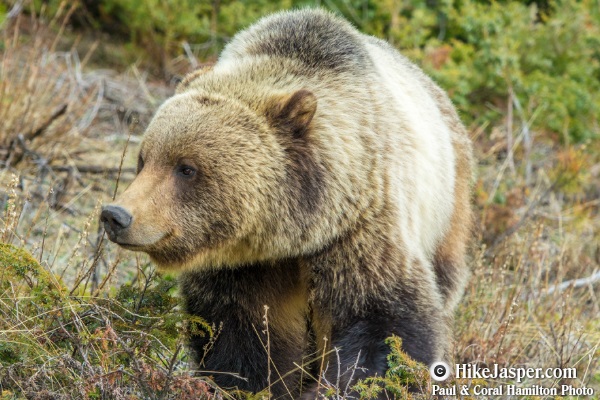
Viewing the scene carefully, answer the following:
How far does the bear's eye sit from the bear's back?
2.98 ft

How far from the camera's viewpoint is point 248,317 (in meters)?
4.58

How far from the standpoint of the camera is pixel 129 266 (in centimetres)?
692

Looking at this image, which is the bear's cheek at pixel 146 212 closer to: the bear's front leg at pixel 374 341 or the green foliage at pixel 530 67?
the bear's front leg at pixel 374 341

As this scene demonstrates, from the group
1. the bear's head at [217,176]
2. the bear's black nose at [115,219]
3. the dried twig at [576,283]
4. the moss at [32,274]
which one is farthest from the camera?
the dried twig at [576,283]

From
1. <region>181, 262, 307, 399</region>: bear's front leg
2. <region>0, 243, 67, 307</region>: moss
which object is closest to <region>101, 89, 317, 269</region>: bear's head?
<region>181, 262, 307, 399</region>: bear's front leg

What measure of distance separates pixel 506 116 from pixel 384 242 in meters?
5.95

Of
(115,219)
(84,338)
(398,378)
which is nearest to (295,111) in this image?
(115,219)

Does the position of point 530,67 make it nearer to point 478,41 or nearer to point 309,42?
point 478,41

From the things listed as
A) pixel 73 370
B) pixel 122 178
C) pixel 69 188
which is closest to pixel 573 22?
pixel 122 178

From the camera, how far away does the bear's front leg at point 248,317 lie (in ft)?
14.9

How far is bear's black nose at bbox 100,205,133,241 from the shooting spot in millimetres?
3762

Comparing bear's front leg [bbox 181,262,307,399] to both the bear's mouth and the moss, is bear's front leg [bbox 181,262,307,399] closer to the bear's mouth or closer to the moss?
the bear's mouth

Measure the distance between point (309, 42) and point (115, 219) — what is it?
154 centimetres

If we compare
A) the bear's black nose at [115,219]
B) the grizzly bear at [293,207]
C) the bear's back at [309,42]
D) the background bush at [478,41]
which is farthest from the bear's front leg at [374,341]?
the background bush at [478,41]
